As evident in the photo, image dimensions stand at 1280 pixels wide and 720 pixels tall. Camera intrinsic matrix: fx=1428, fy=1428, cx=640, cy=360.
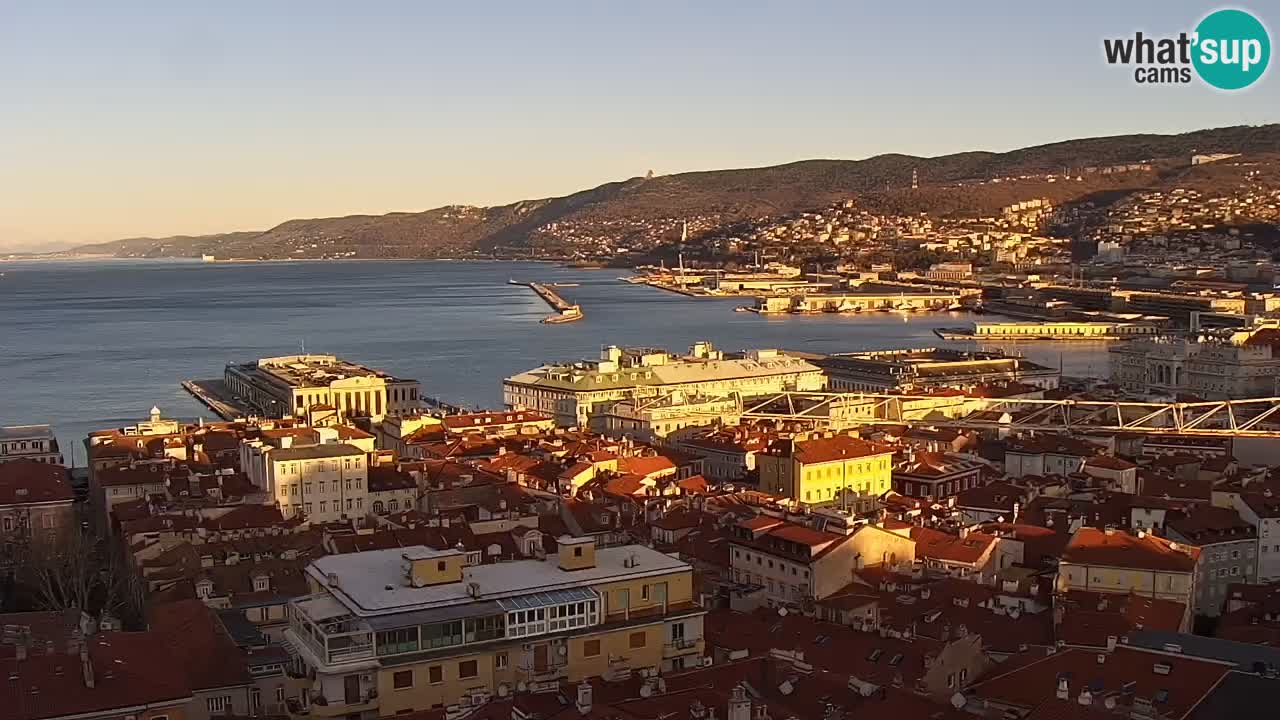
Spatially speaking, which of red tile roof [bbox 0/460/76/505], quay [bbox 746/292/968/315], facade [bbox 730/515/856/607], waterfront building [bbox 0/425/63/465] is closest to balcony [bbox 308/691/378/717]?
facade [bbox 730/515/856/607]

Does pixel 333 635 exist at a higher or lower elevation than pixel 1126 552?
higher

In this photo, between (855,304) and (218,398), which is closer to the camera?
(218,398)

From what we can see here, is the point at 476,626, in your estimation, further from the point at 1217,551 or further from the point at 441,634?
the point at 1217,551

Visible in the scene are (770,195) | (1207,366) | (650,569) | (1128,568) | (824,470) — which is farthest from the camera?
(770,195)

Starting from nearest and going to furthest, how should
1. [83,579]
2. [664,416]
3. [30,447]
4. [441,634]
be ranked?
[441,634] → [83,579] → [30,447] → [664,416]

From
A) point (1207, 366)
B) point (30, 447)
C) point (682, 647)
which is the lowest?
point (1207, 366)

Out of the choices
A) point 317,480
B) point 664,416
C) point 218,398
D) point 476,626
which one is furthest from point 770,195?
point 476,626

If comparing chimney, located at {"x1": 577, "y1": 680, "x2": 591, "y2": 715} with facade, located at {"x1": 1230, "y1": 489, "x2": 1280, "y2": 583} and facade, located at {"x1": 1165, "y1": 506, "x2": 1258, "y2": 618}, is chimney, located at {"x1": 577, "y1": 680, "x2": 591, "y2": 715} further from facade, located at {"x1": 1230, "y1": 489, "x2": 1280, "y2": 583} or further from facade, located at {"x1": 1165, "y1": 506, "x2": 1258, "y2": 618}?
facade, located at {"x1": 1230, "y1": 489, "x2": 1280, "y2": 583}

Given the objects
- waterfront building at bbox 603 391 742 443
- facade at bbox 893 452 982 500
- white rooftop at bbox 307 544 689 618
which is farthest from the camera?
waterfront building at bbox 603 391 742 443
